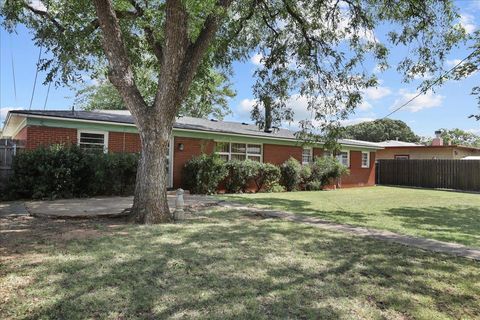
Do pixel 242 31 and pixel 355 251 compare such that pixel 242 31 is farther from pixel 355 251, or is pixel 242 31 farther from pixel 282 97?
pixel 355 251

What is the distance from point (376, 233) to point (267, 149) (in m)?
11.3

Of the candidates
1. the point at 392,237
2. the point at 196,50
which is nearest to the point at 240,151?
the point at 196,50

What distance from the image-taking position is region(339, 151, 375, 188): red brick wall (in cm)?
2359

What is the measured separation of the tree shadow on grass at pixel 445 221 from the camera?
7.71m

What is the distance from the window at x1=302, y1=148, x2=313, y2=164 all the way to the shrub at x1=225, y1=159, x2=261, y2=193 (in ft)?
17.9

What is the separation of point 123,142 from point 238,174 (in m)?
4.89

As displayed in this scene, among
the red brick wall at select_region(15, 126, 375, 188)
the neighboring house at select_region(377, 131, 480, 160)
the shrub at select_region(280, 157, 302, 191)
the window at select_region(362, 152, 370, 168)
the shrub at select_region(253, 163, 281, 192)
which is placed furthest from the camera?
the neighboring house at select_region(377, 131, 480, 160)

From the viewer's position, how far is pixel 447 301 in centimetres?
417

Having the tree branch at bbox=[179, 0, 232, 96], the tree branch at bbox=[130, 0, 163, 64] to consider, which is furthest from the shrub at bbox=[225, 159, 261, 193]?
the tree branch at bbox=[179, 0, 232, 96]

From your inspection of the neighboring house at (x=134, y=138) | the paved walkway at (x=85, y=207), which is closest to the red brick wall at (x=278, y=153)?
the neighboring house at (x=134, y=138)

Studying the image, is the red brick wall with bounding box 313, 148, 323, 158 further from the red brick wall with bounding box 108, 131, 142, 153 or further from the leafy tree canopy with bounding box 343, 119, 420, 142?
the leafy tree canopy with bounding box 343, 119, 420, 142

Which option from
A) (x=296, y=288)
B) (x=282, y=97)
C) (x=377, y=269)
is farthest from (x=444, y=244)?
(x=282, y=97)

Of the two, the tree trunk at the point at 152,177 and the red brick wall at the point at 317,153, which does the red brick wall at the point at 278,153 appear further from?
the tree trunk at the point at 152,177

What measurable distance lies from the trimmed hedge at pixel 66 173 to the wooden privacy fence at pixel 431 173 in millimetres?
20404
